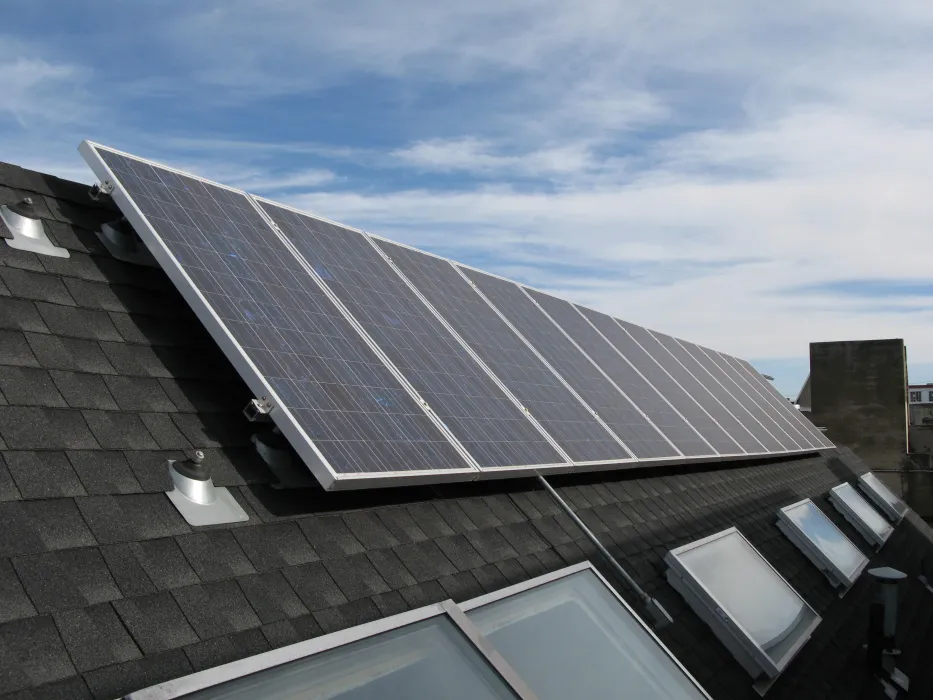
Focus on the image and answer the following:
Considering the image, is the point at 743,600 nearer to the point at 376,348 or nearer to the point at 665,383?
the point at 376,348

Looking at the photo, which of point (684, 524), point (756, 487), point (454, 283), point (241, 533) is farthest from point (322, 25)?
point (756, 487)

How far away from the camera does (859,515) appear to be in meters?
15.2

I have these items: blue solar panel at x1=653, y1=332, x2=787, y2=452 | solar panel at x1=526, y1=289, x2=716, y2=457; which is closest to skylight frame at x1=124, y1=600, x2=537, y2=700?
solar panel at x1=526, y1=289, x2=716, y2=457

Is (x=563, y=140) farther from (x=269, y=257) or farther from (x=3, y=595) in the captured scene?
(x=3, y=595)

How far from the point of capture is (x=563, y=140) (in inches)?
679

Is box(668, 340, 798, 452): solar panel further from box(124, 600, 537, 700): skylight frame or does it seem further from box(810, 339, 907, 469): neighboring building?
box(810, 339, 907, 469): neighboring building

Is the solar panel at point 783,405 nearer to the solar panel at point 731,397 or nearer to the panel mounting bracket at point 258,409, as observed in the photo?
the solar panel at point 731,397

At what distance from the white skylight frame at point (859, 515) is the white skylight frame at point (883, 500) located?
1.68 metres

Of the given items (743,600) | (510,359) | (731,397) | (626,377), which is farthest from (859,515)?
(510,359)

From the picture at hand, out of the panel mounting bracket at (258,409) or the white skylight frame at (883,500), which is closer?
the panel mounting bracket at (258,409)

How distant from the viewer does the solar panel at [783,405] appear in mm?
21391

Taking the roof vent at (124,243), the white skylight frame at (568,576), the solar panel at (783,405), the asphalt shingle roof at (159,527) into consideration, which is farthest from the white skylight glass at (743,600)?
the solar panel at (783,405)

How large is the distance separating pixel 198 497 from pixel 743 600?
4.94 m

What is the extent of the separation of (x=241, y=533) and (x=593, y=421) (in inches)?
204
